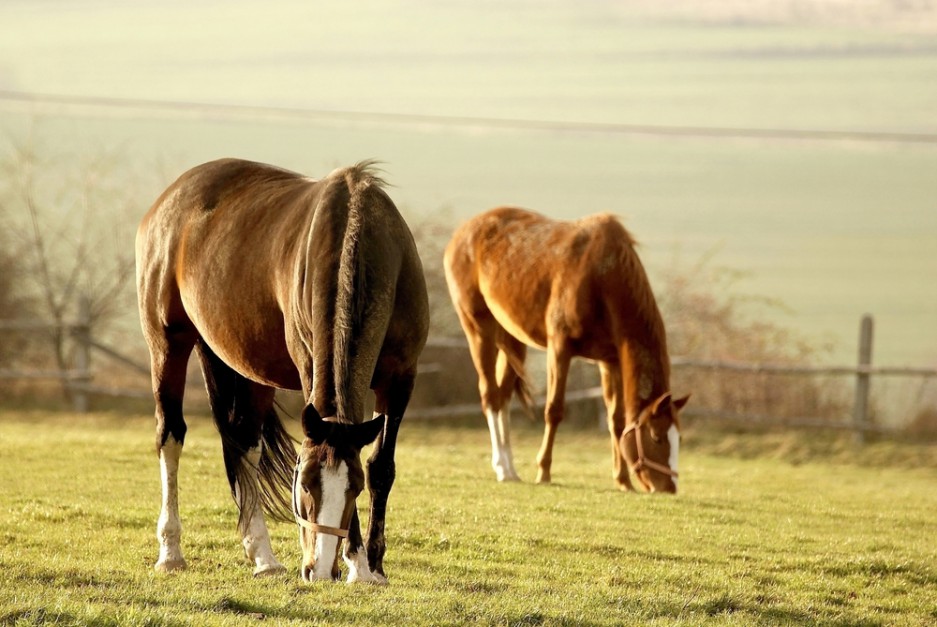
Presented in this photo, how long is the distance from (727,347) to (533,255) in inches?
291

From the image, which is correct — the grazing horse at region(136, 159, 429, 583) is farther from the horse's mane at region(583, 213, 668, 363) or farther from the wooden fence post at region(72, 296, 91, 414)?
the wooden fence post at region(72, 296, 91, 414)

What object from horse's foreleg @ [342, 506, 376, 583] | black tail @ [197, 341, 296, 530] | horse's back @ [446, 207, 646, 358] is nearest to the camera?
horse's foreleg @ [342, 506, 376, 583]

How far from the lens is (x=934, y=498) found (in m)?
10.4

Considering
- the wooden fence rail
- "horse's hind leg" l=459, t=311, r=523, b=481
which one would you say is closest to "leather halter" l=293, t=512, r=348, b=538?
"horse's hind leg" l=459, t=311, r=523, b=481

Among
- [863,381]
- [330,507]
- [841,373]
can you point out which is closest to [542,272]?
[330,507]

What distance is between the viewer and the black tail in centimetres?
567

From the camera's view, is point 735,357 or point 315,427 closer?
point 315,427

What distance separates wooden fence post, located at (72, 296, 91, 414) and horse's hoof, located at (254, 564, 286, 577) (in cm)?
1248

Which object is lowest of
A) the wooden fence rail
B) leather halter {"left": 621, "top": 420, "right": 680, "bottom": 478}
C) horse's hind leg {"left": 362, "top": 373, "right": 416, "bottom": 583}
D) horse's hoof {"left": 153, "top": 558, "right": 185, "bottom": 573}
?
the wooden fence rail

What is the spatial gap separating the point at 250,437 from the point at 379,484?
100 centimetres

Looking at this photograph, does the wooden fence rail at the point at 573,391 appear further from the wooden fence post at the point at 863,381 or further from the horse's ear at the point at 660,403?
the horse's ear at the point at 660,403

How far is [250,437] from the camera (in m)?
5.73

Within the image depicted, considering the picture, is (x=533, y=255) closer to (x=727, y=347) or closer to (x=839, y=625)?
(x=839, y=625)

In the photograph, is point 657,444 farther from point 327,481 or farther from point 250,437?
point 327,481
